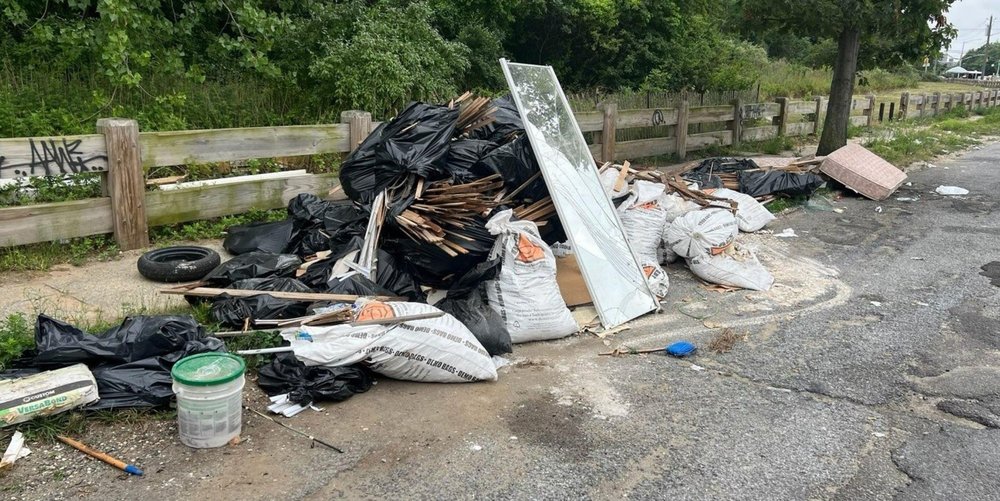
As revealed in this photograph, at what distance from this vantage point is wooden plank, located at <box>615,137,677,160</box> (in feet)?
37.5

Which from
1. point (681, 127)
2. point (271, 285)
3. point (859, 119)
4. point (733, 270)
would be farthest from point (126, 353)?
point (859, 119)

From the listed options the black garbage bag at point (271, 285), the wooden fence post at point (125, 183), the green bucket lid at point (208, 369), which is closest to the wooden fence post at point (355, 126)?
the wooden fence post at point (125, 183)

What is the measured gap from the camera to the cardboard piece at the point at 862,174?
33.7ft

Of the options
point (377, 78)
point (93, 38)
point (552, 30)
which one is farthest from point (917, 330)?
point (552, 30)

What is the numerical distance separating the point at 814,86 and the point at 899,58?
1252 cm

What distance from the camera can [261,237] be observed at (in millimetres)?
6223

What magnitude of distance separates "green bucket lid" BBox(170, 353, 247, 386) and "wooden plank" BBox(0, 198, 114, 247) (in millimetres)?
2978

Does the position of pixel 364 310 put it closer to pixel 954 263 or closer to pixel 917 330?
pixel 917 330

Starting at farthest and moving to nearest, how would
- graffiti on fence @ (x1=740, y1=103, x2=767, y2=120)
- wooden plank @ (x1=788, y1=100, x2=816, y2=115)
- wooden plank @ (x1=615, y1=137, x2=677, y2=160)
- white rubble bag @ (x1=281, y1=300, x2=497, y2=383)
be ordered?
wooden plank @ (x1=788, y1=100, x2=816, y2=115), graffiti on fence @ (x1=740, y1=103, x2=767, y2=120), wooden plank @ (x1=615, y1=137, x2=677, y2=160), white rubble bag @ (x1=281, y1=300, x2=497, y2=383)

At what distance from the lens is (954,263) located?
23.8 feet

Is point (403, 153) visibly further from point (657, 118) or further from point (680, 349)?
point (657, 118)

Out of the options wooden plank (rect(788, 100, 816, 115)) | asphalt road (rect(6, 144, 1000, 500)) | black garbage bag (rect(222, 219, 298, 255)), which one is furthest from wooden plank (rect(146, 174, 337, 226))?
wooden plank (rect(788, 100, 816, 115))

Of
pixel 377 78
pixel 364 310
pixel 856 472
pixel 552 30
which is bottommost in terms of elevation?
pixel 856 472

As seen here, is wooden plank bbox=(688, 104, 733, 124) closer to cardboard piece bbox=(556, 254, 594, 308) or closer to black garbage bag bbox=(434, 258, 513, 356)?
cardboard piece bbox=(556, 254, 594, 308)
